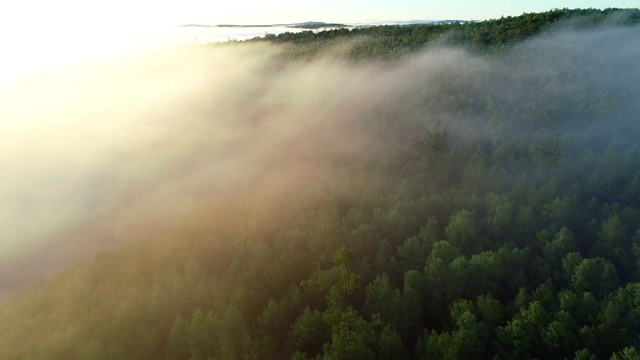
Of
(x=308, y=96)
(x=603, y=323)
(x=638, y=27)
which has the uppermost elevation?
(x=638, y=27)

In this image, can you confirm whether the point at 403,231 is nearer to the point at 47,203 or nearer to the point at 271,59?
the point at 47,203

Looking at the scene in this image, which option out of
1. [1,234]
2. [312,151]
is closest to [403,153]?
→ [312,151]

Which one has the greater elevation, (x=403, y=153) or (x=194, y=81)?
(x=403, y=153)

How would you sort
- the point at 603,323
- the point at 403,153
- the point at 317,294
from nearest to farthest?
the point at 603,323 < the point at 317,294 < the point at 403,153

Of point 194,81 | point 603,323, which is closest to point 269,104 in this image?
point 194,81

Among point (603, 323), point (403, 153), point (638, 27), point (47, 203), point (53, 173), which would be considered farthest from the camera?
point (638, 27)

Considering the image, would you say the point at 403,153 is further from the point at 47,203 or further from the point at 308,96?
the point at 47,203

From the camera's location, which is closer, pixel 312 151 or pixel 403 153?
pixel 403 153
